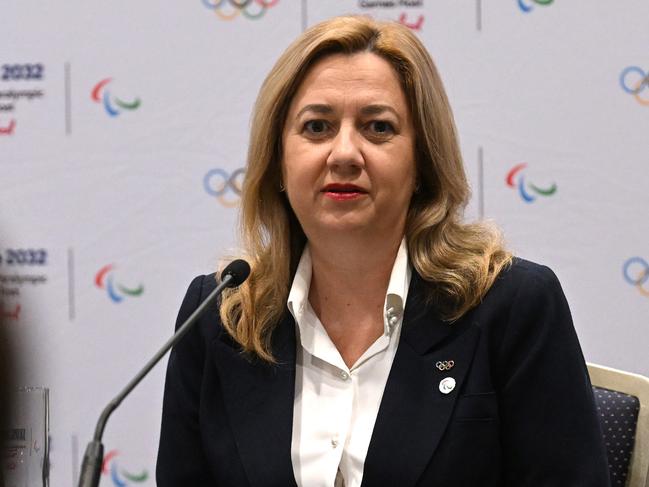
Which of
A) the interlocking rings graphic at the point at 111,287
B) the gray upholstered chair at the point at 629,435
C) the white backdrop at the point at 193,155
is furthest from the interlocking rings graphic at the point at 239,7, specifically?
the gray upholstered chair at the point at 629,435

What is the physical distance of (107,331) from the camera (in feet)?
10.4

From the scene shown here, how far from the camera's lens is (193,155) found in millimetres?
3109

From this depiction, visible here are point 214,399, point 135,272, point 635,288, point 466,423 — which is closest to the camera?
point 466,423

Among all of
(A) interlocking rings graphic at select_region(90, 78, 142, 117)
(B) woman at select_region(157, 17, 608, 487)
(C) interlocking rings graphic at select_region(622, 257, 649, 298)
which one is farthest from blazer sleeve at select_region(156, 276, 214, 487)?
(C) interlocking rings graphic at select_region(622, 257, 649, 298)

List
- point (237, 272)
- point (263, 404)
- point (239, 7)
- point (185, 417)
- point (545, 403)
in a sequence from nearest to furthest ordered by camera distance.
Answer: point (237, 272) → point (545, 403) → point (263, 404) → point (185, 417) → point (239, 7)

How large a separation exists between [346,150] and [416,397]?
1.59ft

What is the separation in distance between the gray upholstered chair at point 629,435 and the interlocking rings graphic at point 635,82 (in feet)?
3.47

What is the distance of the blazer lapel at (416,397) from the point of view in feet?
A: 6.07

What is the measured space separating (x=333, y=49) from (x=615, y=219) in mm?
1159

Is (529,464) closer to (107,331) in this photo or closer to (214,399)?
(214,399)

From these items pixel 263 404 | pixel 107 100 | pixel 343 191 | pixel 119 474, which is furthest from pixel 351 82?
pixel 119 474

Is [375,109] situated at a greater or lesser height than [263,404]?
greater

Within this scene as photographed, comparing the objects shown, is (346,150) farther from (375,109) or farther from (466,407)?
(466,407)

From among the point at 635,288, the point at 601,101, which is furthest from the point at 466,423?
the point at 601,101
